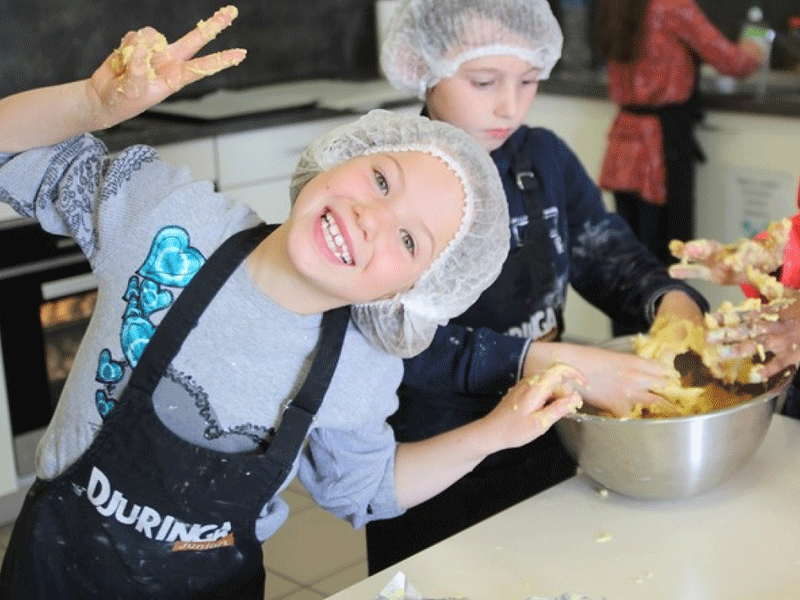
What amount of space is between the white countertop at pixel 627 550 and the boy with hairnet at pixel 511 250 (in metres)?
0.27

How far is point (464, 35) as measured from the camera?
1.75m

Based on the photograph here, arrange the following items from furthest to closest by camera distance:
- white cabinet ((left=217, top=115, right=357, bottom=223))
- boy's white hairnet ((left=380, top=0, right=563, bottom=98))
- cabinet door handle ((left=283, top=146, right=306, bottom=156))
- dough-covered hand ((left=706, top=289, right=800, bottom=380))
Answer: cabinet door handle ((left=283, top=146, right=306, bottom=156)) → white cabinet ((left=217, top=115, right=357, bottom=223)) → boy's white hairnet ((left=380, top=0, right=563, bottom=98)) → dough-covered hand ((left=706, top=289, right=800, bottom=380))

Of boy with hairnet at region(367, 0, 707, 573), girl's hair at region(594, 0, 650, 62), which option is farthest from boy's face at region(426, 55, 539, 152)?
girl's hair at region(594, 0, 650, 62)

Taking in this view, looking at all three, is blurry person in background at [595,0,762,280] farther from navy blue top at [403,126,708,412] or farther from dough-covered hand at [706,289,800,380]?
dough-covered hand at [706,289,800,380]

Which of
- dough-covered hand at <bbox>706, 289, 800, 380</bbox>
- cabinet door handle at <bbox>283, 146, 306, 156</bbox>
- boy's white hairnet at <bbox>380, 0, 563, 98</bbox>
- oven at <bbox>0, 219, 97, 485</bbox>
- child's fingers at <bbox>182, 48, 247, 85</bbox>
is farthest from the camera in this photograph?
cabinet door handle at <bbox>283, 146, 306, 156</bbox>

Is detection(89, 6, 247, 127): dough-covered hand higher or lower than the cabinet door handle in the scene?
higher

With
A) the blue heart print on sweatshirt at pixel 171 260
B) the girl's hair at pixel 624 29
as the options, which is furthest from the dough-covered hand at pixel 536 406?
the girl's hair at pixel 624 29

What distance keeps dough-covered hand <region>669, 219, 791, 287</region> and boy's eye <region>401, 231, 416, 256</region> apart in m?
0.38

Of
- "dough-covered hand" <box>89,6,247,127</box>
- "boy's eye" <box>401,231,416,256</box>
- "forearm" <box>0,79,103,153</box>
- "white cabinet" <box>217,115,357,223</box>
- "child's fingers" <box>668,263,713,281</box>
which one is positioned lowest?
"white cabinet" <box>217,115,357,223</box>

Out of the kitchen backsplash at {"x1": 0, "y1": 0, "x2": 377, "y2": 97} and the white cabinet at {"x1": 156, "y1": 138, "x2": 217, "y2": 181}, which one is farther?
the kitchen backsplash at {"x1": 0, "y1": 0, "x2": 377, "y2": 97}

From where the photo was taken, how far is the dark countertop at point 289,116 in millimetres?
2973

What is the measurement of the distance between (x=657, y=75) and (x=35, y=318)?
6.02 ft

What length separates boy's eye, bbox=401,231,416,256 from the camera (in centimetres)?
134

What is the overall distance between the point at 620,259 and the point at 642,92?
1675 millimetres
